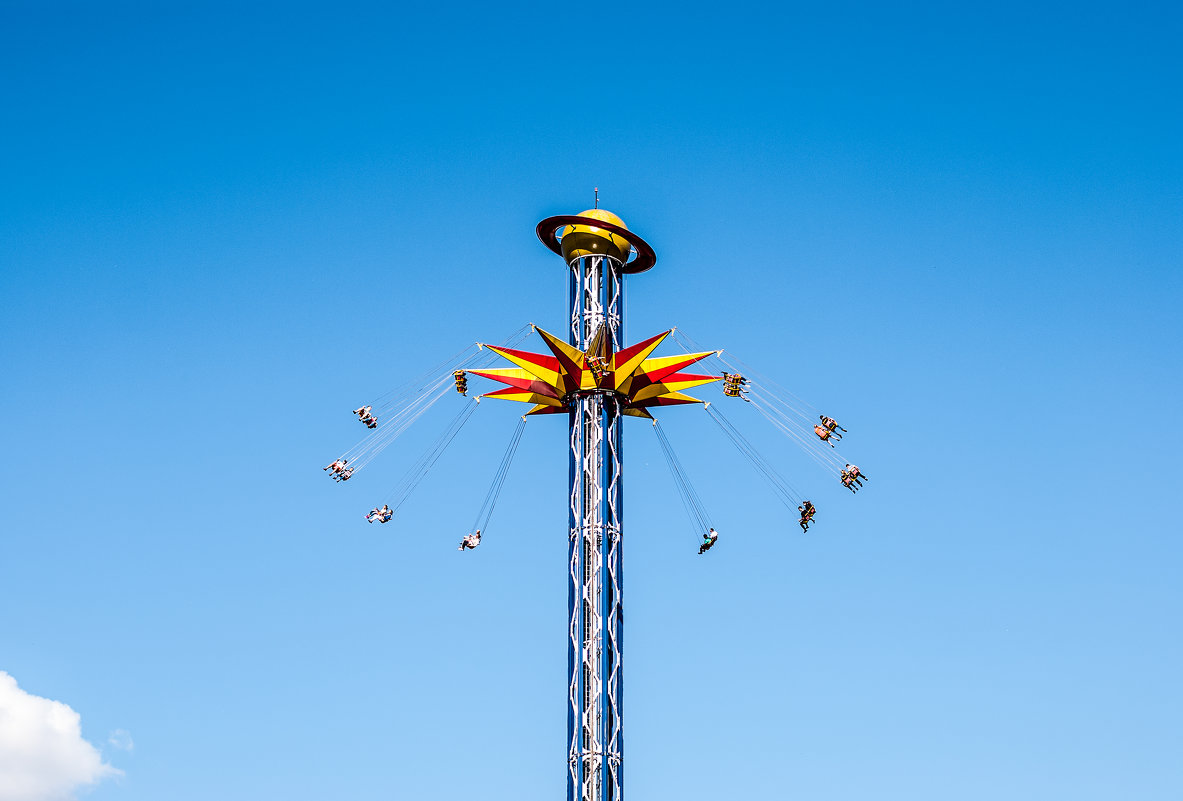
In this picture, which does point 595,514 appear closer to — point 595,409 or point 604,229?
point 595,409

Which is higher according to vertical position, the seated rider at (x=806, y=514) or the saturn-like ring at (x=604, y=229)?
the saturn-like ring at (x=604, y=229)

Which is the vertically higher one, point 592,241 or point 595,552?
point 592,241

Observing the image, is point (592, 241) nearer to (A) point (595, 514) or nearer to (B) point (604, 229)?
(B) point (604, 229)

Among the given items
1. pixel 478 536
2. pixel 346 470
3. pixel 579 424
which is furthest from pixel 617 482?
pixel 346 470

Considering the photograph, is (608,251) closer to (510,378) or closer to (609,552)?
(510,378)

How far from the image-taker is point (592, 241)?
54.5 metres

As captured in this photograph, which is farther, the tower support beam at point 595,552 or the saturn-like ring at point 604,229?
the saturn-like ring at point 604,229

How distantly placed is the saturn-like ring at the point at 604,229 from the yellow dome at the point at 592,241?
0.14 m

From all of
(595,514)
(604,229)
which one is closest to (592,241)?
(604,229)

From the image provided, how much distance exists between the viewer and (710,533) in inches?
2090

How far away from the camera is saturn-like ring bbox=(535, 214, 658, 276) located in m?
54.3

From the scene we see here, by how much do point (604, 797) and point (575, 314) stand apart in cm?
1556

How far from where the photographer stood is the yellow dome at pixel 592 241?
179 ft

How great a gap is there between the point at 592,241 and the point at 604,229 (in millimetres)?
553
